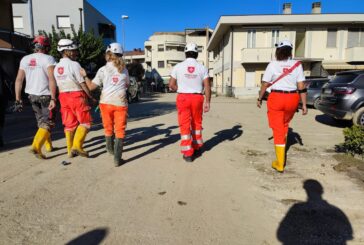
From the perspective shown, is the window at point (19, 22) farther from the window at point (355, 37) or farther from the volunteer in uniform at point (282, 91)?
the volunteer in uniform at point (282, 91)

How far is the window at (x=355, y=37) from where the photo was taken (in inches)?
1049

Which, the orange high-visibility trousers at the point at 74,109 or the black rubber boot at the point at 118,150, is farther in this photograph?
the orange high-visibility trousers at the point at 74,109

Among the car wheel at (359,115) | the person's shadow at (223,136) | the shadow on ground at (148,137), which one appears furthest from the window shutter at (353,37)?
the shadow on ground at (148,137)

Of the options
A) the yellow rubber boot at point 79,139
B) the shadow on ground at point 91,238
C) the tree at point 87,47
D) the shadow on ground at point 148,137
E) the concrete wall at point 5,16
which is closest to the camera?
the shadow on ground at point 91,238

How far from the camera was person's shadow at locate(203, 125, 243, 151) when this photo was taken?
6516mm

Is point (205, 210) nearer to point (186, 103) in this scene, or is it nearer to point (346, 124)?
point (186, 103)

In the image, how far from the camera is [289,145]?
650 cm

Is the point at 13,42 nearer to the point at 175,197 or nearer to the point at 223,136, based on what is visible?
the point at 223,136

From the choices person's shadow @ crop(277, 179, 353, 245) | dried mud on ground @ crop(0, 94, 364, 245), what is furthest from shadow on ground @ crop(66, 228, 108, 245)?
person's shadow @ crop(277, 179, 353, 245)

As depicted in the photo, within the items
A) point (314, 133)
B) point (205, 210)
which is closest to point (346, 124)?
point (314, 133)

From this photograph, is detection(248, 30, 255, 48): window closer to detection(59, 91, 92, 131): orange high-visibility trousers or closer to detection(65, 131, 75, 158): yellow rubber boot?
detection(59, 91, 92, 131): orange high-visibility trousers

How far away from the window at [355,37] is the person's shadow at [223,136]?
2320cm

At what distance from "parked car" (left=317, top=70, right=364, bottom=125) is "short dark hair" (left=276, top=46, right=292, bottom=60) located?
4700 millimetres

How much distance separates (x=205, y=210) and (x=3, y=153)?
14.5 feet
